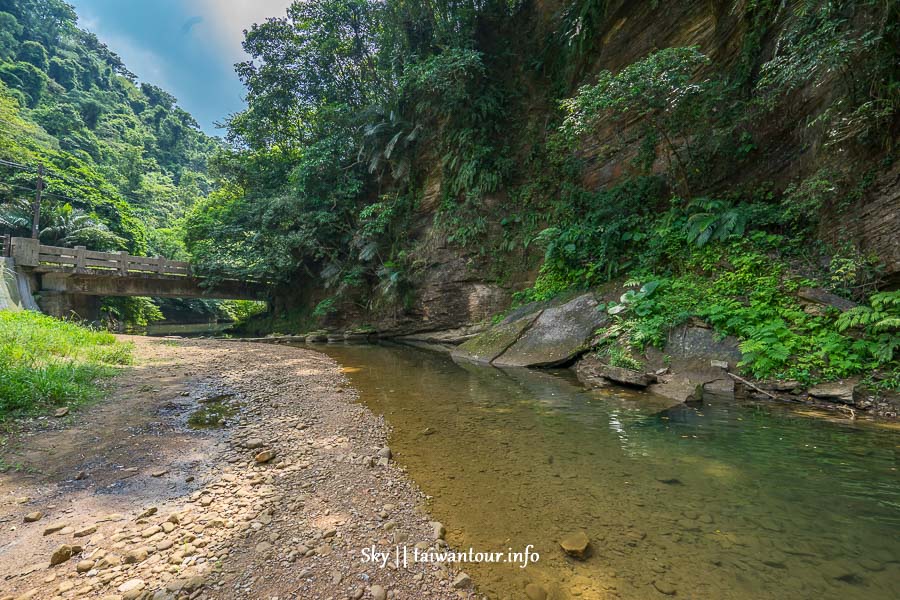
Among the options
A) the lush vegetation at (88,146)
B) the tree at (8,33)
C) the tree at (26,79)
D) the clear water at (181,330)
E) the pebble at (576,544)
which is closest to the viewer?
the pebble at (576,544)

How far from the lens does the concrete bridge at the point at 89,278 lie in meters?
13.3

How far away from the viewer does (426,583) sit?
6.54 feet

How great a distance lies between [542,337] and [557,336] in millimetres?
383

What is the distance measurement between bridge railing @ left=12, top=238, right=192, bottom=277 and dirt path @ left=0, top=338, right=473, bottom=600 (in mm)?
14767

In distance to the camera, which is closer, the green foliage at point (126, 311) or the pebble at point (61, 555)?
the pebble at point (61, 555)

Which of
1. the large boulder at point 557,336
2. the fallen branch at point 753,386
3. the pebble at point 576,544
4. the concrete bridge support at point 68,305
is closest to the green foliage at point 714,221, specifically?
the large boulder at point 557,336

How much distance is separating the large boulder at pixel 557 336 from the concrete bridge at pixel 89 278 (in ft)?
56.0

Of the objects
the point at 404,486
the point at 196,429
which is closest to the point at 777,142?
the point at 404,486

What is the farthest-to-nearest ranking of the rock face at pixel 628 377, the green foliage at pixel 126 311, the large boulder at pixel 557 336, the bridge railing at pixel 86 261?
1. the green foliage at pixel 126 311
2. the bridge railing at pixel 86 261
3. the large boulder at pixel 557 336
4. the rock face at pixel 628 377

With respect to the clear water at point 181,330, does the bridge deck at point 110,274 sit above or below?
above

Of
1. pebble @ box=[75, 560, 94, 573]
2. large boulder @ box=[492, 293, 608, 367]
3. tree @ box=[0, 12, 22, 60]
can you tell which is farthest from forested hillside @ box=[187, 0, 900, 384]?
tree @ box=[0, 12, 22, 60]

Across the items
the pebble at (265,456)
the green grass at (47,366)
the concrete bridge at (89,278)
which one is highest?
the concrete bridge at (89,278)

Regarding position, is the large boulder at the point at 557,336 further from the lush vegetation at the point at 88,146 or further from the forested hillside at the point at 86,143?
the forested hillside at the point at 86,143

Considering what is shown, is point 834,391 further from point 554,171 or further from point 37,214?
point 37,214
